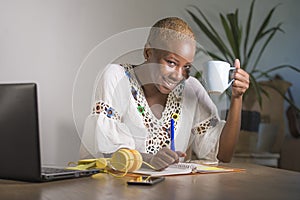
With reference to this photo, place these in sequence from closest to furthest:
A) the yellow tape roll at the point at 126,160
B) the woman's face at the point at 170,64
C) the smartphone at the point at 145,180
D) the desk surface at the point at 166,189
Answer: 1. the desk surface at the point at 166,189
2. the smartphone at the point at 145,180
3. the yellow tape roll at the point at 126,160
4. the woman's face at the point at 170,64

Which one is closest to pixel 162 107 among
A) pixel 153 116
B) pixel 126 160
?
pixel 153 116

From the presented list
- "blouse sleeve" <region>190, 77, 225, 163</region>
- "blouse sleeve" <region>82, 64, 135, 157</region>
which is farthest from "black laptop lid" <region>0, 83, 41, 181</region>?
"blouse sleeve" <region>190, 77, 225, 163</region>

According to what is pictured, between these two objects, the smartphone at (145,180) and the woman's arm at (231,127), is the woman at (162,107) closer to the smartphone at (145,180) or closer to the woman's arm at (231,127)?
the woman's arm at (231,127)

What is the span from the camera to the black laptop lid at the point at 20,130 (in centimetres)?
73

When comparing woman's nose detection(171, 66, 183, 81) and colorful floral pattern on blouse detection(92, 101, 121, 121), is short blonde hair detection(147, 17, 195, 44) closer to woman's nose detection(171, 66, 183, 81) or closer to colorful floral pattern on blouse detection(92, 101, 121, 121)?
woman's nose detection(171, 66, 183, 81)

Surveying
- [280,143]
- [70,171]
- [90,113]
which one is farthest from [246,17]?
[70,171]

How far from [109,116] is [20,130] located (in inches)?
13.7

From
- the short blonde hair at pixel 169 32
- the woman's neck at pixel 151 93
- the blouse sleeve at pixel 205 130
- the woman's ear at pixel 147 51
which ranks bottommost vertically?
the blouse sleeve at pixel 205 130

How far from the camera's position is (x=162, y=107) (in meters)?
1.18

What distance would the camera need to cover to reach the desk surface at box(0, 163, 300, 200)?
0.70m

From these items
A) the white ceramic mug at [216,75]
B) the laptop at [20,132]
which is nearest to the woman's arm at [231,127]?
the white ceramic mug at [216,75]

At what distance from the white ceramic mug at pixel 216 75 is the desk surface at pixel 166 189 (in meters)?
0.23

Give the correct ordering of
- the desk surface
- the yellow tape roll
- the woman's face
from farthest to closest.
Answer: the woman's face < the yellow tape roll < the desk surface

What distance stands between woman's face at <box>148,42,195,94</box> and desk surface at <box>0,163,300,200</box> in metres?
0.26
